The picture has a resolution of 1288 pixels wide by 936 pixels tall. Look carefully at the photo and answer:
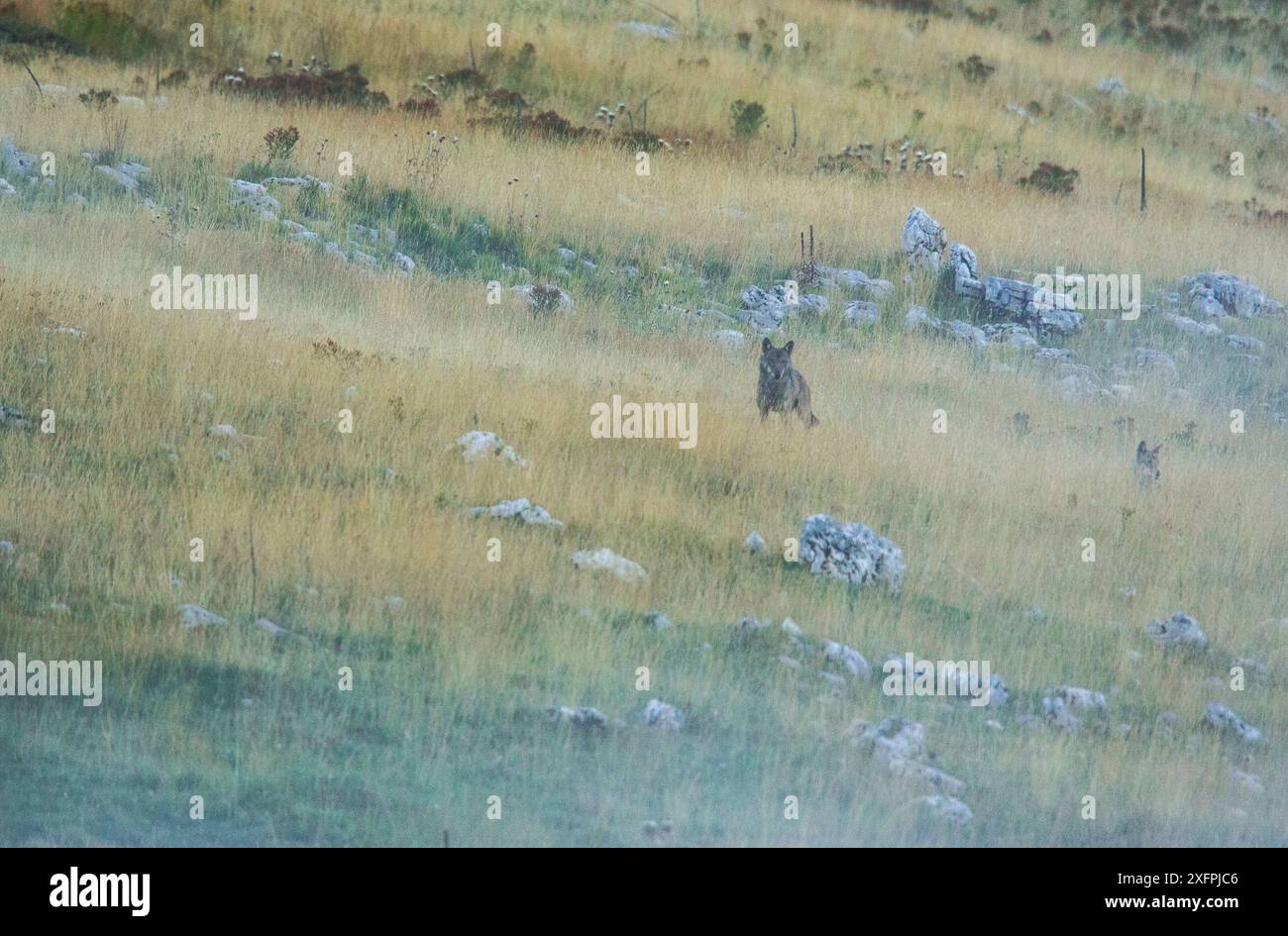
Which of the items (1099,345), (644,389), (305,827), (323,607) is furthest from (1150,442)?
(305,827)

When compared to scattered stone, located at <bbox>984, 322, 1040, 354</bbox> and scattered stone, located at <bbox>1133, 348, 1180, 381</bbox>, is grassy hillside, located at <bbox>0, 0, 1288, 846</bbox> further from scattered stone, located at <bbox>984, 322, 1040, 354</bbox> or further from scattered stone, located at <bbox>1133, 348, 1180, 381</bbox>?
scattered stone, located at <bbox>984, 322, 1040, 354</bbox>

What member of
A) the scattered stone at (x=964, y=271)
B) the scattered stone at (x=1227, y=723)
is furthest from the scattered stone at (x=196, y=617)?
the scattered stone at (x=964, y=271)

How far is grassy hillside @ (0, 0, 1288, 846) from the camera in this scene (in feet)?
33.8

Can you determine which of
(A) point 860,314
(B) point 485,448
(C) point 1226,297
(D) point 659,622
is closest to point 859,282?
(A) point 860,314

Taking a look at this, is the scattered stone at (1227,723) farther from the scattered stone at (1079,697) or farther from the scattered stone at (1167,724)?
the scattered stone at (1079,697)

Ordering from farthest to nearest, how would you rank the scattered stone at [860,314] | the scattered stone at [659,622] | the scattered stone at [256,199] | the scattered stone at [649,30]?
the scattered stone at [649,30] < the scattered stone at [860,314] < the scattered stone at [256,199] < the scattered stone at [659,622]

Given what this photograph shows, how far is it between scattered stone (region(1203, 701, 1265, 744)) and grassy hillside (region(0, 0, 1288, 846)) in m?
0.10

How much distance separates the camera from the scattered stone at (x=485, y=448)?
13.5 meters

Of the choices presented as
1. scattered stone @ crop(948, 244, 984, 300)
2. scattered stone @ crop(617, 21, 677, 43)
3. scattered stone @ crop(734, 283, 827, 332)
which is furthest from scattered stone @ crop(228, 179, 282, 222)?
scattered stone @ crop(617, 21, 677, 43)

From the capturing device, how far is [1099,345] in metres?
19.9

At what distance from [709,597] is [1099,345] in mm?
9743

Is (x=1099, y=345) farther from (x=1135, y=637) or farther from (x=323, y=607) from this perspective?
(x=323, y=607)

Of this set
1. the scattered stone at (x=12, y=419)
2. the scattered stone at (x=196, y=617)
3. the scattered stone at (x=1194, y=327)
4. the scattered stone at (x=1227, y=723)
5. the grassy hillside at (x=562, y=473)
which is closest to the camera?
the grassy hillside at (x=562, y=473)

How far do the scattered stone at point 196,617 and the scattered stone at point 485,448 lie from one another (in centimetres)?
304
